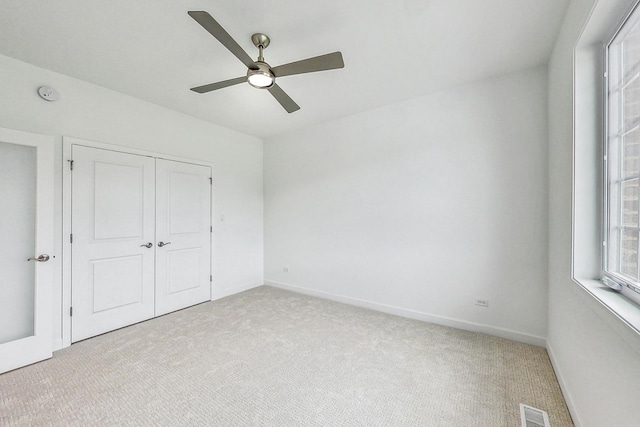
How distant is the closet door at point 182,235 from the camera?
3348mm

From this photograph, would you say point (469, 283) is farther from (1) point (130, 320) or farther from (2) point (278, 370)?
(1) point (130, 320)

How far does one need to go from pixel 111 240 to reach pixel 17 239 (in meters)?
0.70

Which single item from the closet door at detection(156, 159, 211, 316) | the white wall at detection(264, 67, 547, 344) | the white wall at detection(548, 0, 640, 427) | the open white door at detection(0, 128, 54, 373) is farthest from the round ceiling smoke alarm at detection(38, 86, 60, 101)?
the white wall at detection(548, 0, 640, 427)

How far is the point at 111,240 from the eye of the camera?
2900 millimetres

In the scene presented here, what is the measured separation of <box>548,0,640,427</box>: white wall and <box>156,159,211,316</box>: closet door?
403 cm

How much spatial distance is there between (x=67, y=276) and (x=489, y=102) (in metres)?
4.75

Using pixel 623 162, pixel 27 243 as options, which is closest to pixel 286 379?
pixel 623 162

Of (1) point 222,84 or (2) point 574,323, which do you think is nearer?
(2) point 574,323

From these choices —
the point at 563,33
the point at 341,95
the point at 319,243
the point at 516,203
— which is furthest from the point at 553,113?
the point at 319,243

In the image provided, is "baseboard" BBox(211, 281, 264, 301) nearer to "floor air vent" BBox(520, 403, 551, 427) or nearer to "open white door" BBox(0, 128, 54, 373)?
"open white door" BBox(0, 128, 54, 373)

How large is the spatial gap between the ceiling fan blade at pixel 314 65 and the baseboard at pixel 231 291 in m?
3.32

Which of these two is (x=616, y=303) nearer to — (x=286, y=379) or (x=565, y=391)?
(x=565, y=391)

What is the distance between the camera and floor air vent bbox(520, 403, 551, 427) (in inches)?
60.4

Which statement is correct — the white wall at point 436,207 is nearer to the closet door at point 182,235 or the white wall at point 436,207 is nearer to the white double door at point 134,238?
the closet door at point 182,235
